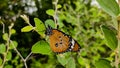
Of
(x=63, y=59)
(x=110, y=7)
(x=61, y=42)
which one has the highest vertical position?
(x=110, y=7)

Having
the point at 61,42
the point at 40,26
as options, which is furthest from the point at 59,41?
the point at 40,26

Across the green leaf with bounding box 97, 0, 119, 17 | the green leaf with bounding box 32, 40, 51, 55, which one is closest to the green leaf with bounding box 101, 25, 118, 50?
the green leaf with bounding box 97, 0, 119, 17

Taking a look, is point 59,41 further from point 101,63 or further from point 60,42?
point 101,63

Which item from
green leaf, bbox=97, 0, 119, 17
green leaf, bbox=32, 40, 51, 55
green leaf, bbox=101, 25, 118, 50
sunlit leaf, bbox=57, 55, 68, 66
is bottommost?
sunlit leaf, bbox=57, 55, 68, 66

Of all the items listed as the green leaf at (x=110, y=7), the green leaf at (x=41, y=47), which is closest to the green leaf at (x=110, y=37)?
the green leaf at (x=110, y=7)

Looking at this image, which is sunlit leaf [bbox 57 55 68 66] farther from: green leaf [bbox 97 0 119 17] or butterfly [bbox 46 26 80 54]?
green leaf [bbox 97 0 119 17]
